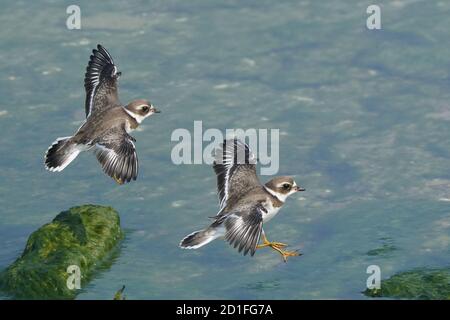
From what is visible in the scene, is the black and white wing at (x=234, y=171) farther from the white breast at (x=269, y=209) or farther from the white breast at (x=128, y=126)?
the white breast at (x=128, y=126)

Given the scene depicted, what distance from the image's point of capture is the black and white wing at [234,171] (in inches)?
894

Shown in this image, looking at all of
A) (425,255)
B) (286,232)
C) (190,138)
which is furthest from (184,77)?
(425,255)

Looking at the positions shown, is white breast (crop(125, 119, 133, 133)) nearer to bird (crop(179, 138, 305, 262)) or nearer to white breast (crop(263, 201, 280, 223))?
bird (crop(179, 138, 305, 262))

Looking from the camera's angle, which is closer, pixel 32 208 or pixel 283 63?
pixel 32 208

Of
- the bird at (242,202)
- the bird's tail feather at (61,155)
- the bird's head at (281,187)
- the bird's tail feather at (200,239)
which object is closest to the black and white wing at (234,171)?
the bird at (242,202)

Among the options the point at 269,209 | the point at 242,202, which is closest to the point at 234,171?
the point at 242,202

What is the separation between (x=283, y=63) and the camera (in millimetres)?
31172

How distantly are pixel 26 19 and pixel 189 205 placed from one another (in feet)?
35.6

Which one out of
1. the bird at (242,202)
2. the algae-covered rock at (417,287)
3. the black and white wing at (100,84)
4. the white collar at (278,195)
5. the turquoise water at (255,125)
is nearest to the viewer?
the bird at (242,202)

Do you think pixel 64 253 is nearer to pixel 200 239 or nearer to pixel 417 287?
pixel 200 239

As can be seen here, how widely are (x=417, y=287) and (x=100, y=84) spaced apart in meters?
7.74

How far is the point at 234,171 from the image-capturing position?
75.6 ft

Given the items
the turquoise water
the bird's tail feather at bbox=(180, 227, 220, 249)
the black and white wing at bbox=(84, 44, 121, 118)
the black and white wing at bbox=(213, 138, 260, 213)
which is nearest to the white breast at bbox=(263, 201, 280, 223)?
the black and white wing at bbox=(213, 138, 260, 213)
